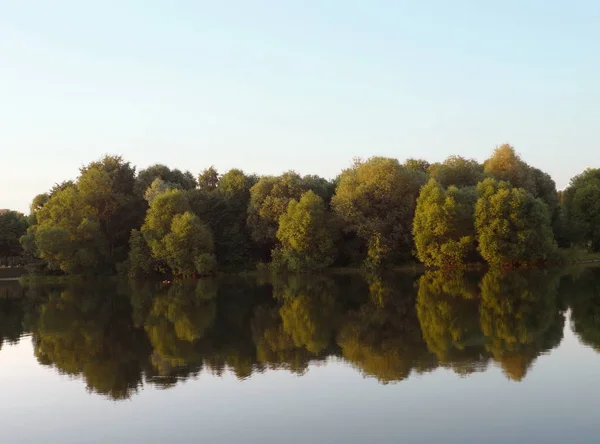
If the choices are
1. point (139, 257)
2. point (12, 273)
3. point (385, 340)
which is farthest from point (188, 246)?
point (385, 340)

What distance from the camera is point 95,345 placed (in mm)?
28641

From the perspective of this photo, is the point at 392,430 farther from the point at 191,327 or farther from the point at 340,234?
the point at 340,234

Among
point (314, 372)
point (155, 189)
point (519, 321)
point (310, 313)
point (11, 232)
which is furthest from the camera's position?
point (11, 232)

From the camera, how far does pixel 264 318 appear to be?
34594 mm

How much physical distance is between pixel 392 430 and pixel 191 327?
1940 centimetres

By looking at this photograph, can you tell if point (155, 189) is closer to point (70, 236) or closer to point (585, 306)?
point (70, 236)

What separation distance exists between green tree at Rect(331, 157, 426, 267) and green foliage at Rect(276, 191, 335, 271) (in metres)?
2.62

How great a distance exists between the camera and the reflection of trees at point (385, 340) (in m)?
20.9

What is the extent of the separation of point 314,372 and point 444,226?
52276 millimetres

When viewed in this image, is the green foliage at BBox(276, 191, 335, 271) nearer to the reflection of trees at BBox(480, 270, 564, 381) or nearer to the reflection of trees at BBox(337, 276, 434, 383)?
the reflection of trees at BBox(480, 270, 564, 381)

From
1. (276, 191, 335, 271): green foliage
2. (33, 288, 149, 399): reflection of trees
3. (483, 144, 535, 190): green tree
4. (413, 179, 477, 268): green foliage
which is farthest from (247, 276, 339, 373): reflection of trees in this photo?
(483, 144, 535, 190): green tree

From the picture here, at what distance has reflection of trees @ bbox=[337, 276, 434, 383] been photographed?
2089 cm

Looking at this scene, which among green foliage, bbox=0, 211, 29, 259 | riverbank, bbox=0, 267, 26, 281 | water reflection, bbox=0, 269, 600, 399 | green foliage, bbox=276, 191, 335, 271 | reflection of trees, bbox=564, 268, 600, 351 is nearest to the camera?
water reflection, bbox=0, 269, 600, 399

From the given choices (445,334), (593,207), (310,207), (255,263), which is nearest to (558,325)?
(445,334)
